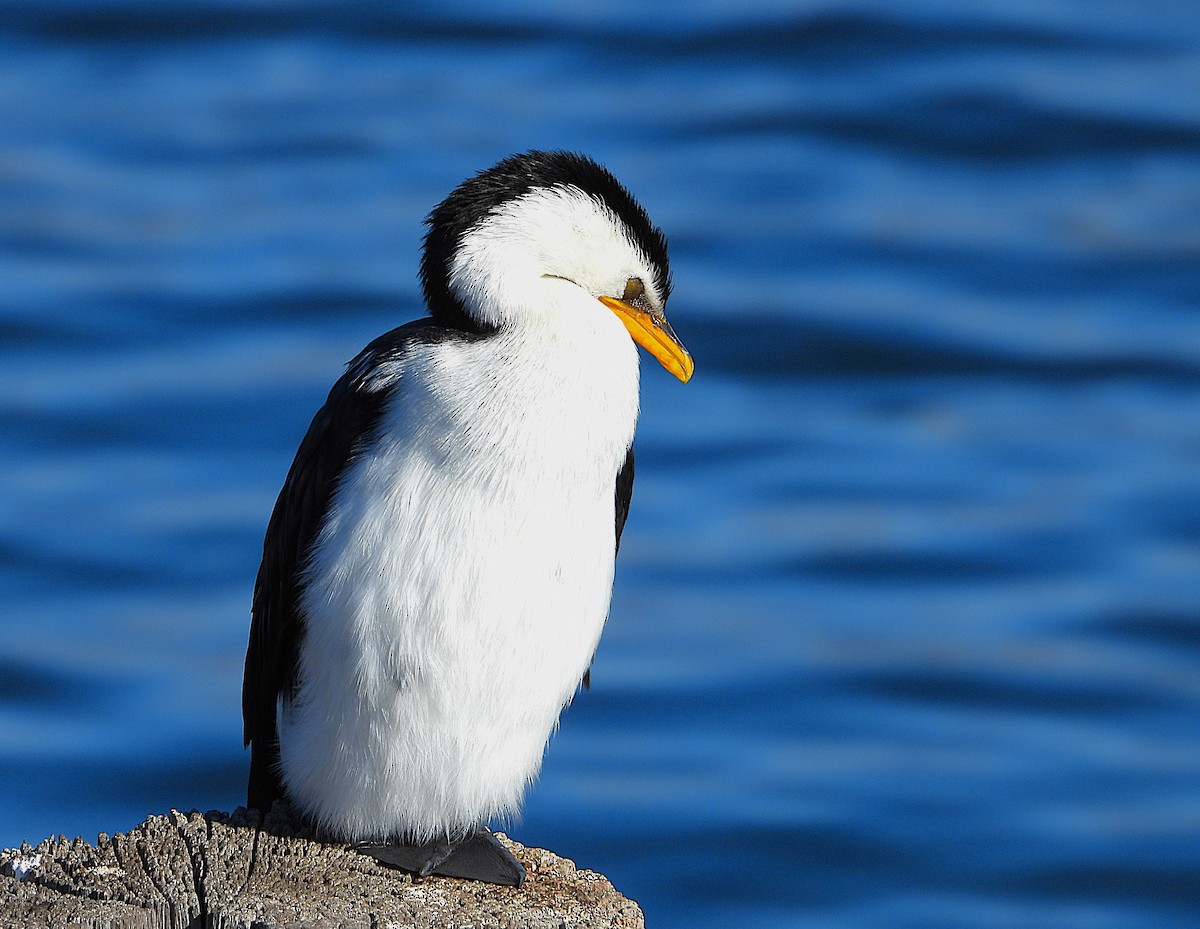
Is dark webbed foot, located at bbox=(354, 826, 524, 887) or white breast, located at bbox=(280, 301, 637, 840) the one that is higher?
white breast, located at bbox=(280, 301, 637, 840)

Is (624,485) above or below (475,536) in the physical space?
above

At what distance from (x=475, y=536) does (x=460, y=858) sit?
61 cm

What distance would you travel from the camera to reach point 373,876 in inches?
126

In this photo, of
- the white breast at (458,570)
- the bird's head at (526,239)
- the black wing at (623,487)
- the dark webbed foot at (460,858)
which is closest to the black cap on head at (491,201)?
the bird's head at (526,239)

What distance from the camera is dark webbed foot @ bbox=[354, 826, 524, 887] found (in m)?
3.34

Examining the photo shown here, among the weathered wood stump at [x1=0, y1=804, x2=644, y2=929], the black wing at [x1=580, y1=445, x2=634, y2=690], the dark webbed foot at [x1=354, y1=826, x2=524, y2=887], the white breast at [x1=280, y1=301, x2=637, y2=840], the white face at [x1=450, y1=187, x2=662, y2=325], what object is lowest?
the weathered wood stump at [x1=0, y1=804, x2=644, y2=929]

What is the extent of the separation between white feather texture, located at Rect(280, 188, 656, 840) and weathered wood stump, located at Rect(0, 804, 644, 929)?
27 cm

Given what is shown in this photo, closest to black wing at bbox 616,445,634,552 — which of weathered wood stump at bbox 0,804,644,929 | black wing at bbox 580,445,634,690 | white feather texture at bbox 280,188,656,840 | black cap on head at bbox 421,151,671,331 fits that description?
black wing at bbox 580,445,634,690

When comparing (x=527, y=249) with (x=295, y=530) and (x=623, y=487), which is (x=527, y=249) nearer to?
(x=623, y=487)

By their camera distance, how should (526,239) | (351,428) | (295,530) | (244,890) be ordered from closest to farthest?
(244,890) < (526,239) < (351,428) < (295,530)

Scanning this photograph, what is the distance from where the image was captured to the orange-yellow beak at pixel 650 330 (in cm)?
361

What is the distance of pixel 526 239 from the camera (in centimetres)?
335

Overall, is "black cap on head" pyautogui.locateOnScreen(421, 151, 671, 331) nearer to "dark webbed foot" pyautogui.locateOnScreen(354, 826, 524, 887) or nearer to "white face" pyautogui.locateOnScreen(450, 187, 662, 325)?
"white face" pyautogui.locateOnScreen(450, 187, 662, 325)

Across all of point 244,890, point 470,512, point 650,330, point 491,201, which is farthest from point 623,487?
point 244,890
